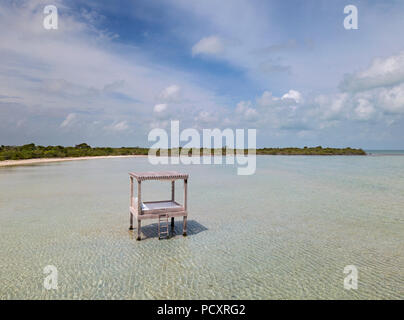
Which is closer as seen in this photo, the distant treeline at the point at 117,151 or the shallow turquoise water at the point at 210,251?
the shallow turquoise water at the point at 210,251

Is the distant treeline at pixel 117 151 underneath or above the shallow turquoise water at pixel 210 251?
above

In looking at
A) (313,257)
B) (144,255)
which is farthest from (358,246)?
(144,255)

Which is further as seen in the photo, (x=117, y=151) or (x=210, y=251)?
(x=117, y=151)

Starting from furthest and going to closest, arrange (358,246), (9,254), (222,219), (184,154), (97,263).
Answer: (184,154)
(222,219)
(358,246)
(9,254)
(97,263)

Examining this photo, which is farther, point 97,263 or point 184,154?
point 184,154

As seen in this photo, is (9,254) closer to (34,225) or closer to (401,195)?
(34,225)

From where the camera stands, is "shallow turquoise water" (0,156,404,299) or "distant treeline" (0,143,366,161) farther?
"distant treeline" (0,143,366,161)

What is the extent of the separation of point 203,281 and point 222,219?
5.74 m

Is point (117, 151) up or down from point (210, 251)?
up

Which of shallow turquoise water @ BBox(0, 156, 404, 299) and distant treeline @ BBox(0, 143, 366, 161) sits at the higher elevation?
distant treeline @ BBox(0, 143, 366, 161)

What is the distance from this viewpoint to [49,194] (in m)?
17.7

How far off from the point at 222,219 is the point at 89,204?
24.8 ft
